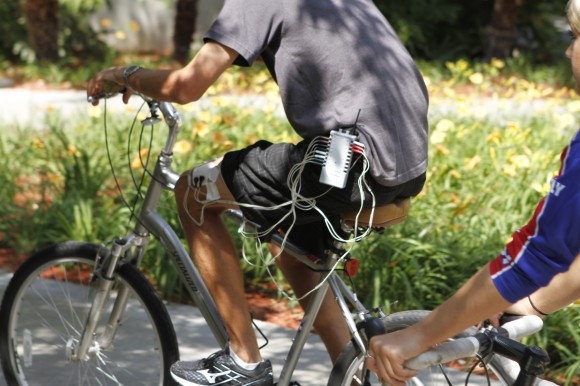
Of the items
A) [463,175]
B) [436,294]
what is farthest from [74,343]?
[463,175]

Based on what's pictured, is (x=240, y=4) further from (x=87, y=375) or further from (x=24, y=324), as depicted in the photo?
(x=24, y=324)

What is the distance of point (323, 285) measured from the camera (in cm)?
300

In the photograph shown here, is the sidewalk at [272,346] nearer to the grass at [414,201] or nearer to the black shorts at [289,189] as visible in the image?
the grass at [414,201]

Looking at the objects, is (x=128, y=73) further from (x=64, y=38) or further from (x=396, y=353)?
(x=64, y=38)

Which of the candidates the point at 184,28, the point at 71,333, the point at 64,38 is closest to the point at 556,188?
the point at 71,333

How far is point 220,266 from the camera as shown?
3.24 metres

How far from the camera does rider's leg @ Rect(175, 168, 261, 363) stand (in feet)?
10.6

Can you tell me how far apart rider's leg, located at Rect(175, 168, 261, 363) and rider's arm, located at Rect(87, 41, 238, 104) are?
30cm

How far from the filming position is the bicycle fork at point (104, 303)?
3436 mm

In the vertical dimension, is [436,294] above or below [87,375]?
below

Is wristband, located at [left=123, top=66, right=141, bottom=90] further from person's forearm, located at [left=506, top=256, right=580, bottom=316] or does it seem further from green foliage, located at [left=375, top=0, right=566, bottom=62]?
green foliage, located at [left=375, top=0, right=566, bottom=62]

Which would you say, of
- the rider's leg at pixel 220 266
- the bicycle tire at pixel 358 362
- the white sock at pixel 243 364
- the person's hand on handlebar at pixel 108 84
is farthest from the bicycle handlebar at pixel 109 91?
the bicycle tire at pixel 358 362

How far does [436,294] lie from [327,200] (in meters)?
1.88

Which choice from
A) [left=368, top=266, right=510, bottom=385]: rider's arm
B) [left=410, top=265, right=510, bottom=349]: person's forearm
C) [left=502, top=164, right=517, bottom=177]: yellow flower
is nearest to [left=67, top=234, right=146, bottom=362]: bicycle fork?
[left=368, top=266, right=510, bottom=385]: rider's arm
